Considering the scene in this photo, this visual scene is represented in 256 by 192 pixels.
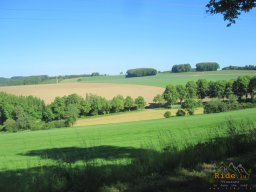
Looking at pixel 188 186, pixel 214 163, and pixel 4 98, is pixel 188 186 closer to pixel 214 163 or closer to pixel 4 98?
pixel 214 163

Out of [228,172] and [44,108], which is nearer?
[228,172]

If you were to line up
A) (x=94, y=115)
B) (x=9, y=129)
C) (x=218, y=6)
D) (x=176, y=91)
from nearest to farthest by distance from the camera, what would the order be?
1. (x=218, y=6)
2. (x=9, y=129)
3. (x=94, y=115)
4. (x=176, y=91)

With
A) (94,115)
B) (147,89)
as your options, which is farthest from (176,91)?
(94,115)

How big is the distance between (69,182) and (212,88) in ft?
324

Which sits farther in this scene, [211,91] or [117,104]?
[211,91]

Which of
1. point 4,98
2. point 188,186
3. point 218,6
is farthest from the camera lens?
point 4,98

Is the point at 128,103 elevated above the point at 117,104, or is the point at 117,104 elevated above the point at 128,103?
the point at 128,103

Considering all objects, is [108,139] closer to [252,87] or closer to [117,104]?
[117,104]

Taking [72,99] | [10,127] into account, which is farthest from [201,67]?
[10,127]

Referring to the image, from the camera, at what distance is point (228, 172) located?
571 centimetres

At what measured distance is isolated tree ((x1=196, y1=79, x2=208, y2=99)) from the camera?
10294 centimetres

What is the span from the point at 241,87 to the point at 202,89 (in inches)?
602

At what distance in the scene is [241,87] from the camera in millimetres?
90500

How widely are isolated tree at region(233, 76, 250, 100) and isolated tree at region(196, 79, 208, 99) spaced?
11.5 meters
